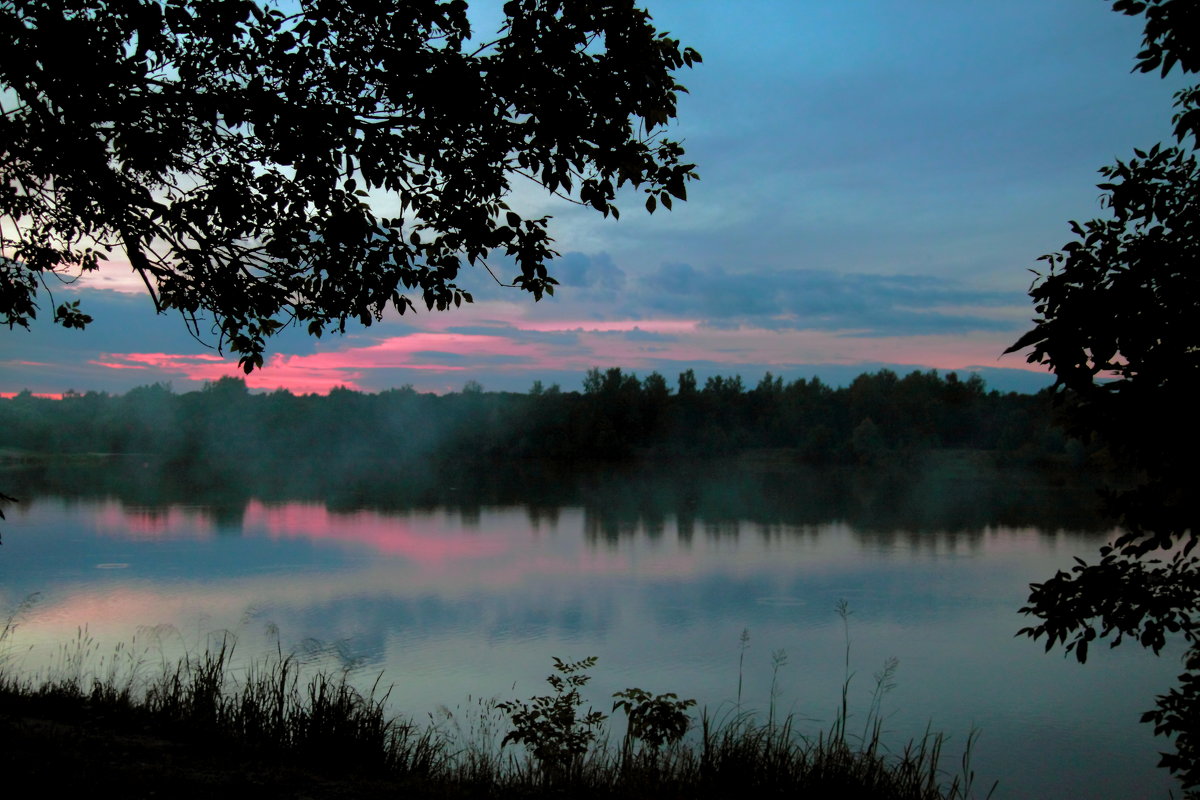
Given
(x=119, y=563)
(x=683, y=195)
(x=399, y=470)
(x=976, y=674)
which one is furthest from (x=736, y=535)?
(x=399, y=470)

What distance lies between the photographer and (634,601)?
43.4ft

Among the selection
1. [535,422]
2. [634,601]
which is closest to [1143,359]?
[634,601]

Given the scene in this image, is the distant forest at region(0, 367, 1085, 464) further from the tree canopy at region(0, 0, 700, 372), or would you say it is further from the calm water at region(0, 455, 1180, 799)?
the tree canopy at region(0, 0, 700, 372)

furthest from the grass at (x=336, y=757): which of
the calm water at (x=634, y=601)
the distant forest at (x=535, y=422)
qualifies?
the distant forest at (x=535, y=422)

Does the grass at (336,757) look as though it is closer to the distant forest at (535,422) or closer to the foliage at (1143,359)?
the foliage at (1143,359)

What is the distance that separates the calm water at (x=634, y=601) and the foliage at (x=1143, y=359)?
14.2 feet

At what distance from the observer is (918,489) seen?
36375 mm

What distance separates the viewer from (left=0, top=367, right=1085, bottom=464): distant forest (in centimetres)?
5197

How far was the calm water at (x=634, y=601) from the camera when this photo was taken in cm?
873

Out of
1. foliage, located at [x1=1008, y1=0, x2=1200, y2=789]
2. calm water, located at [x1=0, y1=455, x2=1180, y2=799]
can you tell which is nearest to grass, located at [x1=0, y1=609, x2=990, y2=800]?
foliage, located at [x1=1008, y1=0, x2=1200, y2=789]

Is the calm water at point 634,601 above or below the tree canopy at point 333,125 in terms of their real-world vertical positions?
below

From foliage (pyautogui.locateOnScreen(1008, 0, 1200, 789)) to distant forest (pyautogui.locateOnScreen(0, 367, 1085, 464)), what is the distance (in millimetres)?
48313

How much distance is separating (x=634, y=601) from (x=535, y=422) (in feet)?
143

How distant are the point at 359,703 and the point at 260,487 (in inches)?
1177
